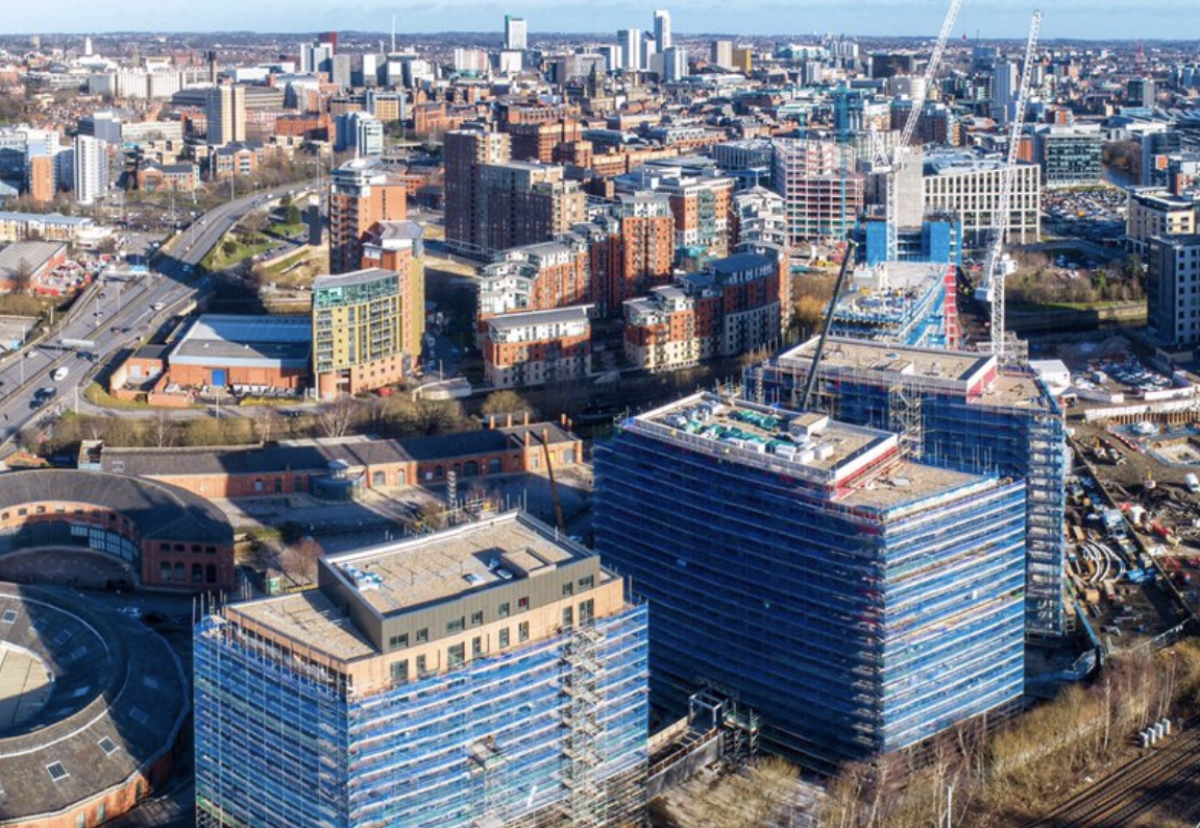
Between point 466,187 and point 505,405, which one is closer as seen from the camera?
point 505,405

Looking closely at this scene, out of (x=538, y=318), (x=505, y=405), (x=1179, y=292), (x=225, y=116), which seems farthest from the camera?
(x=225, y=116)

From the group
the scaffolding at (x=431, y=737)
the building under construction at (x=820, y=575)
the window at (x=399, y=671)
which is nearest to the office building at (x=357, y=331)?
the building under construction at (x=820, y=575)

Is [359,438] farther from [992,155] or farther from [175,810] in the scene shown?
[992,155]

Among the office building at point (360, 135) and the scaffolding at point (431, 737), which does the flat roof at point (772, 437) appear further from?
the office building at point (360, 135)

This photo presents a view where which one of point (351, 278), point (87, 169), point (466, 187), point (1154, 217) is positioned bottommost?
point (351, 278)

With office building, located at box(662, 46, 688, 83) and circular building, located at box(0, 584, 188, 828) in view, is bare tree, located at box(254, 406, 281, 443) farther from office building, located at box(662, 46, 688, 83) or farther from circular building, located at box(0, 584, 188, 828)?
office building, located at box(662, 46, 688, 83)

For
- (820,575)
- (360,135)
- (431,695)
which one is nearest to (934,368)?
(820,575)

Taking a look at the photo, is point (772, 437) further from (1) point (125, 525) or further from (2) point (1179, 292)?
(2) point (1179, 292)

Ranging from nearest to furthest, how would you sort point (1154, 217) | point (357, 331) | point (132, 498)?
1. point (132, 498)
2. point (357, 331)
3. point (1154, 217)
